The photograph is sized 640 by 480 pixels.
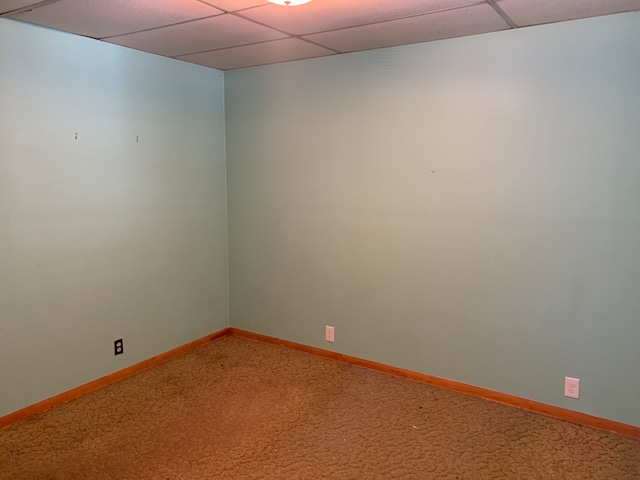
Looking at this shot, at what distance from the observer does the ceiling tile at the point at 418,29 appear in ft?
7.77

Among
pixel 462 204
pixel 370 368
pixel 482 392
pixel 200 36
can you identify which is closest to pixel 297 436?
pixel 370 368

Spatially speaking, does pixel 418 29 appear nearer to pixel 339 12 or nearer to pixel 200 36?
pixel 339 12

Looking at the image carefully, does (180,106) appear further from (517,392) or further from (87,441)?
(517,392)

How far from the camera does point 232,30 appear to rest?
2602 millimetres

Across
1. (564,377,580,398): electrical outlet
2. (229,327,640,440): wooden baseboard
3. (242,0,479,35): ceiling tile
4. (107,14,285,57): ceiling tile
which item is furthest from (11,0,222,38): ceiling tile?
(564,377,580,398): electrical outlet

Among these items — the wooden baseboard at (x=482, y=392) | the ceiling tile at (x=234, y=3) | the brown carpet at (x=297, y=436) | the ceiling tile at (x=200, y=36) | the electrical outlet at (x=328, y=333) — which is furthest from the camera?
the electrical outlet at (x=328, y=333)

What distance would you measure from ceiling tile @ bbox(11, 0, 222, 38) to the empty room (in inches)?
0.9

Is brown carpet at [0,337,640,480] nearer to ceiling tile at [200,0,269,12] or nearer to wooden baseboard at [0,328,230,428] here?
wooden baseboard at [0,328,230,428]

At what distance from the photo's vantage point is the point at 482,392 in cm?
296

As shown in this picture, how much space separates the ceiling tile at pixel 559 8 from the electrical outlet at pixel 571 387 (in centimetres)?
199

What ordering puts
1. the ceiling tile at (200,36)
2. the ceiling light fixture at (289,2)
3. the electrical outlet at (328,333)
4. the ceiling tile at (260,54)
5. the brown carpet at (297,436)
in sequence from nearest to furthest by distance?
the ceiling light fixture at (289,2), the brown carpet at (297,436), the ceiling tile at (200,36), the ceiling tile at (260,54), the electrical outlet at (328,333)

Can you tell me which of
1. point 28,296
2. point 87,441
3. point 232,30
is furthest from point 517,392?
point 28,296

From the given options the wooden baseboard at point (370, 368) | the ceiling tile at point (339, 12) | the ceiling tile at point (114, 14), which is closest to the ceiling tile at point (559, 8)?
the ceiling tile at point (339, 12)

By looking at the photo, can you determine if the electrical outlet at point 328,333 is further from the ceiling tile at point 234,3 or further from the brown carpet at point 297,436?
the ceiling tile at point 234,3
